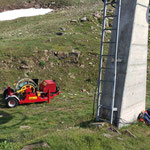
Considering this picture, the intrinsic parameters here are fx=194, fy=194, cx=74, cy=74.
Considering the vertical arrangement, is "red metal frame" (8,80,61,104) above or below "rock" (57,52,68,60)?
Result: below

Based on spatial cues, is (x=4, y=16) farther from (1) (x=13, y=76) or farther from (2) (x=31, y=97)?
(2) (x=31, y=97)

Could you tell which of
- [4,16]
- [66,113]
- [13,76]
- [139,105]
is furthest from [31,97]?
[4,16]

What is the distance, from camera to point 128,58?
898 cm

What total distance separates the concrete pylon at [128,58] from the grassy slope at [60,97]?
1063 millimetres

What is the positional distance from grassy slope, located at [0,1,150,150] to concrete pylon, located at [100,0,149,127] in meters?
1.06

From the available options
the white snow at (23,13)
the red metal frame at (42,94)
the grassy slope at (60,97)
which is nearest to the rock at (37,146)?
the grassy slope at (60,97)

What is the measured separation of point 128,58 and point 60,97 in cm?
768

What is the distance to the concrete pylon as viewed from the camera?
891 centimetres

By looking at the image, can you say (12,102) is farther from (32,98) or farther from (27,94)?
(32,98)

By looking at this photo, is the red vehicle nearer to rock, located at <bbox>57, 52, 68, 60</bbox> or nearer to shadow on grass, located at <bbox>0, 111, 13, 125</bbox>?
shadow on grass, located at <bbox>0, 111, 13, 125</bbox>

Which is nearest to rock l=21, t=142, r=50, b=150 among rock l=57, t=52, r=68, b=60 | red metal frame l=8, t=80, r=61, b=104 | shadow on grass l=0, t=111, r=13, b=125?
shadow on grass l=0, t=111, r=13, b=125

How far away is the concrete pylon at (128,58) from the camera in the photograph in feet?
29.2

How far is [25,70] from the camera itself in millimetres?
18406

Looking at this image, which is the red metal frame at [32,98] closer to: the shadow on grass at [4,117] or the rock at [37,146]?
the shadow on grass at [4,117]
